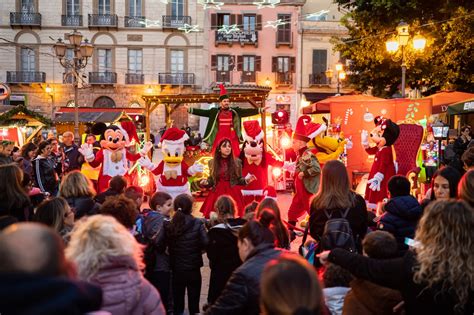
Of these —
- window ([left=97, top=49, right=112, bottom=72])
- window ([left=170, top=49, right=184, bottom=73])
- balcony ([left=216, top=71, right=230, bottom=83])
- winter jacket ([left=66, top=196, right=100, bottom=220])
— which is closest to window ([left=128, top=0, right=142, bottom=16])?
window ([left=97, top=49, right=112, bottom=72])

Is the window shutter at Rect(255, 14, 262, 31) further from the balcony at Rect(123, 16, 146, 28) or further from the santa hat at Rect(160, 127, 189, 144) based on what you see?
the santa hat at Rect(160, 127, 189, 144)

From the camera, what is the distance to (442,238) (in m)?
3.02

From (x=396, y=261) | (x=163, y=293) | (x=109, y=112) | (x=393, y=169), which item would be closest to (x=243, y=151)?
(x=393, y=169)

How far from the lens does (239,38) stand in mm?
38781

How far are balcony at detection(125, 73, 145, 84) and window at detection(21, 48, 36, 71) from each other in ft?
21.7

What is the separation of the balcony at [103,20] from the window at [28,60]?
4.74m

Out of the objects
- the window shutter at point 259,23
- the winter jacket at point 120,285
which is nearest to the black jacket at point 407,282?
the winter jacket at point 120,285

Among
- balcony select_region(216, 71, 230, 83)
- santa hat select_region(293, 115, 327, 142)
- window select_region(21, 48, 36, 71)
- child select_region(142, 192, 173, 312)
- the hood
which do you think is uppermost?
window select_region(21, 48, 36, 71)

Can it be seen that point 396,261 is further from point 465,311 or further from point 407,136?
point 407,136

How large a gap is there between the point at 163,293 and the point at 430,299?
287 centimetres

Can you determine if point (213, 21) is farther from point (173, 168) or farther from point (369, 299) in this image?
point (369, 299)

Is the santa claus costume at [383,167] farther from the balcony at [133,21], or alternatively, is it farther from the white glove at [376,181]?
the balcony at [133,21]

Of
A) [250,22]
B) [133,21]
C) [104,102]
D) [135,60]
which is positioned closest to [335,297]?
[135,60]

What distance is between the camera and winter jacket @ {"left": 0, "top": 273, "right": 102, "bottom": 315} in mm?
1667
